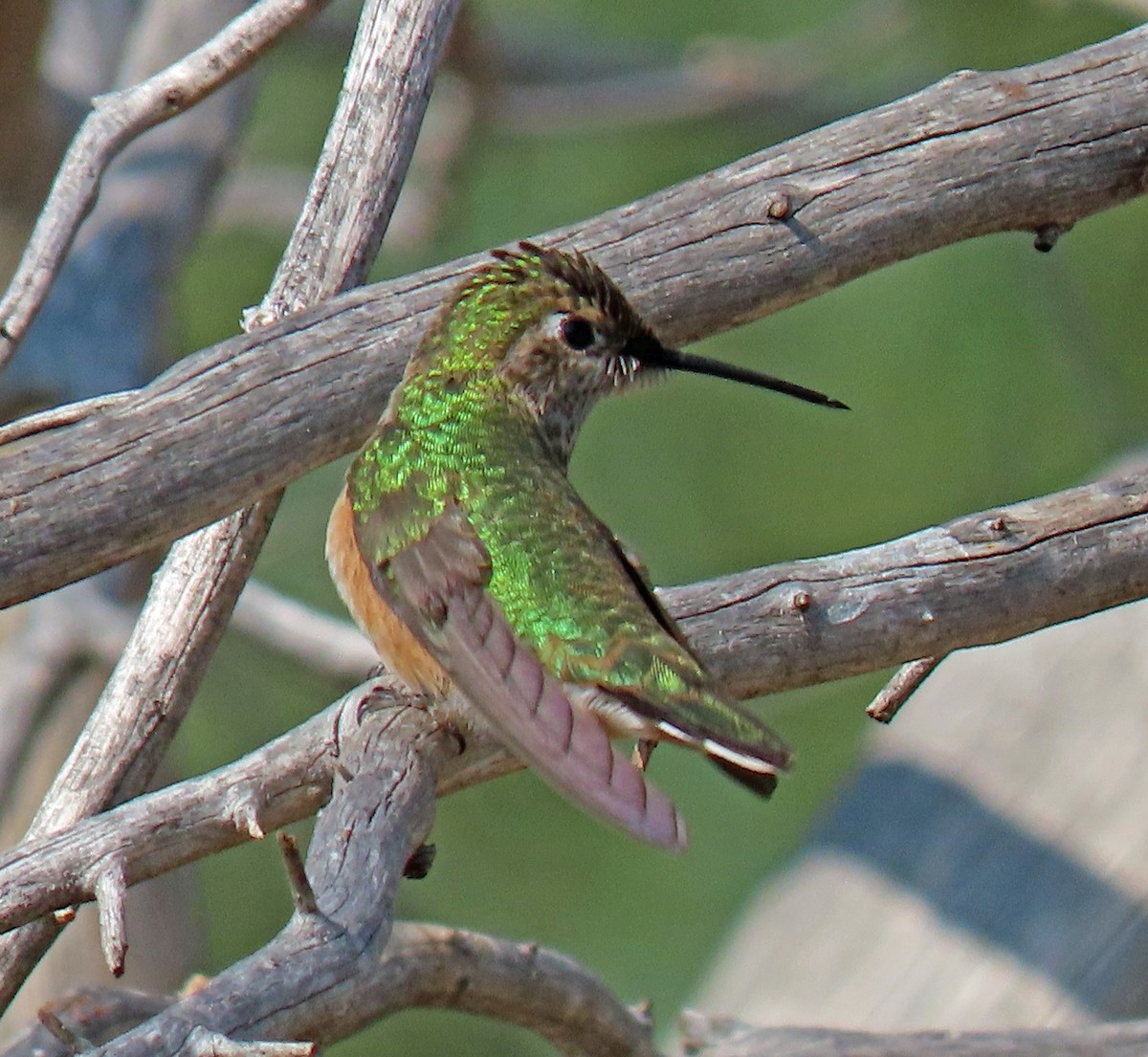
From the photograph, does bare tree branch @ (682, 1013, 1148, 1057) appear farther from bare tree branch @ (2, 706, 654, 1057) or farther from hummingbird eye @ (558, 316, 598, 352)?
hummingbird eye @ (558, 316, 598, 352)

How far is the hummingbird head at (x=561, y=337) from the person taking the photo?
2748 millimetres

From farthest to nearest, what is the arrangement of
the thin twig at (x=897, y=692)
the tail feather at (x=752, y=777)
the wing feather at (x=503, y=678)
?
1. the thin twig at (x=897, y=692)
2. the tail feather at (x=752, y=777)
3. the wing feather at (x=503, y=678)

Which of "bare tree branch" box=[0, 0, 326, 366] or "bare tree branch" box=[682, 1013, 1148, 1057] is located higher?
"bare tree branch" box=[0, 0, 326, 366]

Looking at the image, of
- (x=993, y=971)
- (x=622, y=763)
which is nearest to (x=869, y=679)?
(x=993, y=971)

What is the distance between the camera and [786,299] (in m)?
2.62

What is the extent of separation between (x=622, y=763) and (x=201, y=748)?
6.97 metres

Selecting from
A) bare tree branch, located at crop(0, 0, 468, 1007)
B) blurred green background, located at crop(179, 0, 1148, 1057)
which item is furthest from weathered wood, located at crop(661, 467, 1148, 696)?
blurred green background, located at crop(179, 0, 1148, 1057)

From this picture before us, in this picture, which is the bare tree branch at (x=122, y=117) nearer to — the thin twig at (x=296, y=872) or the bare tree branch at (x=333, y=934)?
the bare tree branch at (x=333, y=934)

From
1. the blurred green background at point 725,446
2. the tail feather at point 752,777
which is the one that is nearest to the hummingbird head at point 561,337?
the tail feather at point 752,777

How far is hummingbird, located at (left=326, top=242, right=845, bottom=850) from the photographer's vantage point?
2.36 meters

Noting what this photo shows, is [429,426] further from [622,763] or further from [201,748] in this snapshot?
[201,748]

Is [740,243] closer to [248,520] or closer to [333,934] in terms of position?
[248,520]

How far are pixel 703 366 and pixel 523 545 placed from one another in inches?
16.2

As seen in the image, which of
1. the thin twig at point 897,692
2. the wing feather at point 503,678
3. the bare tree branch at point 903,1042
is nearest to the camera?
the wing feather at point 503,678
